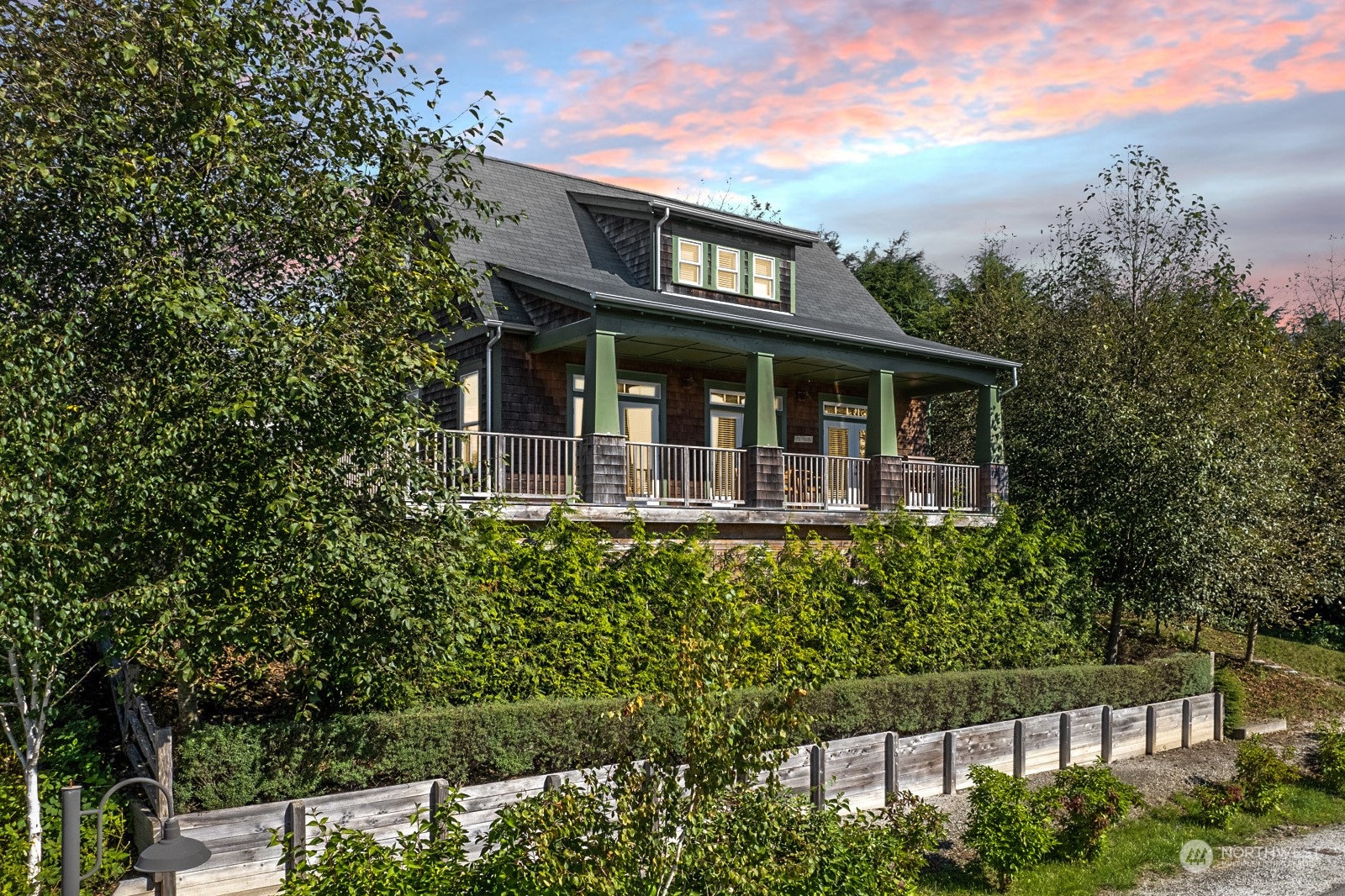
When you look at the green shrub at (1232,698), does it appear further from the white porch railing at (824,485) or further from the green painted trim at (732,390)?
the green painted trim at (732,390)

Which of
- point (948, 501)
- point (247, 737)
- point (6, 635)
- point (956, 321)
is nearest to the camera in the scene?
point (6, 635)

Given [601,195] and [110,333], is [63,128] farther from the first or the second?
[601,195]

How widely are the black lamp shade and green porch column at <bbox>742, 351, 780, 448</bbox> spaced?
43.1 feet

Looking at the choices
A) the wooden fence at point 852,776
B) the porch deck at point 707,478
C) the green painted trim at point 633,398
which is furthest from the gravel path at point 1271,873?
the green painted trim at point 633,398

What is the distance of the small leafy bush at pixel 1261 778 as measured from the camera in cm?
1473

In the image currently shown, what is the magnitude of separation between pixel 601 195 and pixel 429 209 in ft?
39.9

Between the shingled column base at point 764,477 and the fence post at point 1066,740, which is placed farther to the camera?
the shingled column base at point 764,477

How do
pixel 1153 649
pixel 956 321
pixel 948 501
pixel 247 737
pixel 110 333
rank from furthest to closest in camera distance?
pixel 956 321 < pixel 1153 649 < pixel 948 501 < pixel 247 737 < pixel 110 333

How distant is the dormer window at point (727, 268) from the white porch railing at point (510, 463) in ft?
16.8

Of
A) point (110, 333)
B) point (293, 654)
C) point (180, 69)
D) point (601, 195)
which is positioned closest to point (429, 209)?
point (180, 69)

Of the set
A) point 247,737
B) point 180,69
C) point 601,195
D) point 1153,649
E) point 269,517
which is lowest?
point 1153,649

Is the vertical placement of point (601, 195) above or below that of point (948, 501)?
above

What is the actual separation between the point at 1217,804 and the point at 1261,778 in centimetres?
143

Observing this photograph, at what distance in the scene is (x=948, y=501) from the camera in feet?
70.6
